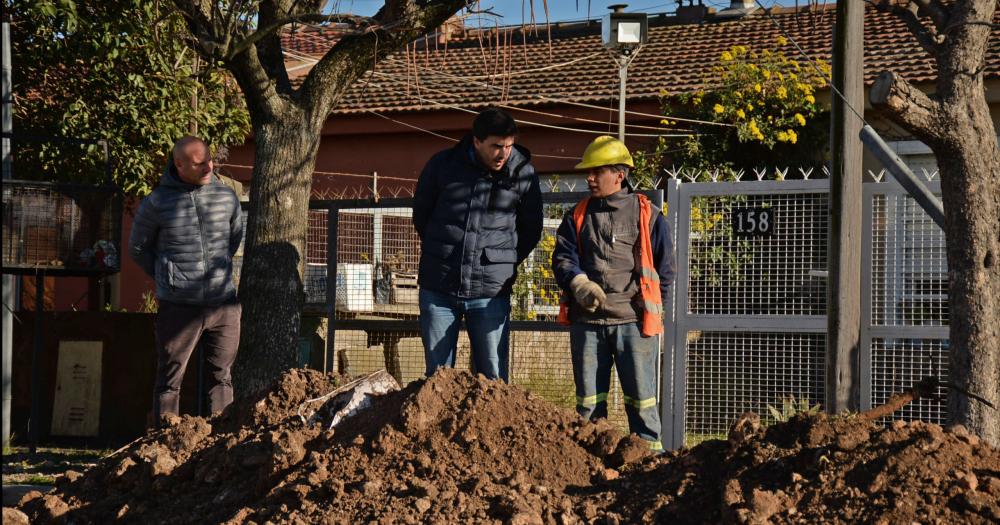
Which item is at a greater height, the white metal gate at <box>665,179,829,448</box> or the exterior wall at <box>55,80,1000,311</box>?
the exterior wall at <box>55,80,1000,311</box>

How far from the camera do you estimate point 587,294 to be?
578 cm

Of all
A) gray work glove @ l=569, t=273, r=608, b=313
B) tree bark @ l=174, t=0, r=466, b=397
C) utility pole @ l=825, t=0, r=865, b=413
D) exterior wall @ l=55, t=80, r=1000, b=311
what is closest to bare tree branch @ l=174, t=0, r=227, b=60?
tree bark @ l=174, t=0, r=466, b=397

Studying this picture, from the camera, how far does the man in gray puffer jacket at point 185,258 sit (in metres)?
6.69

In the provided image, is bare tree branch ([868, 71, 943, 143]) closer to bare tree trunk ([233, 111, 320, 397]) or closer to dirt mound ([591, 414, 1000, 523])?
dirt mound ([591, 414, 1000, 523])

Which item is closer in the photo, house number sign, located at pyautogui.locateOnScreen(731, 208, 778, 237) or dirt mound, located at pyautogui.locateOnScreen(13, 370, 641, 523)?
dirt mound, located at pyautogui.locateOnScreen(13, 370, 641, 523)

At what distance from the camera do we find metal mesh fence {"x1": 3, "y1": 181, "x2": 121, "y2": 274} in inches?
304

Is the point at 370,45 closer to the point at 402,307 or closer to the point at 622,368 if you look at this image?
the point at 402,307

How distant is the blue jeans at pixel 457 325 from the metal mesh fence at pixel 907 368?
107 inches

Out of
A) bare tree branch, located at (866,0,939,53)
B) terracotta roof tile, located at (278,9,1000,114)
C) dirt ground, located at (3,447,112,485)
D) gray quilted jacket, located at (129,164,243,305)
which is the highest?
terracotta roof tile, located at (278,9,1000,114)

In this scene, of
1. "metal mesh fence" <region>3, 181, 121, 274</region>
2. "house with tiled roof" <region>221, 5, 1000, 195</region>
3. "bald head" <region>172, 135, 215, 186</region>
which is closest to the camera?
"bald head" <region>172, 135, 215, 186</region>

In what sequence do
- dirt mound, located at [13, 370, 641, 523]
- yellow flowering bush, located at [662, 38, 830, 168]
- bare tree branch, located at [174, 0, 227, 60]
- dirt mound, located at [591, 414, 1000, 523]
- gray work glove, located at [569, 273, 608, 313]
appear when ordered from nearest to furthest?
dirt mound, located at [591, 414, 1000, 523], dirt mound, located at [13, 370, 641, 523], gray work glove, located at [569, 273, 608, 313], bare tree branch, located at [174, 0, 227, 60], yellow flowering bush, located at [662, 38, 830, 168]

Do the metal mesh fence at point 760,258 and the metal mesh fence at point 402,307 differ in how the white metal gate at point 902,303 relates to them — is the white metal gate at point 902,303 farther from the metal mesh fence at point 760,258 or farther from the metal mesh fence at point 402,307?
the metal mesh fence at point 402,307

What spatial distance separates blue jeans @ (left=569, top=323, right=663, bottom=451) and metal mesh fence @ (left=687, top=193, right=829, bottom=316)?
1.83 m

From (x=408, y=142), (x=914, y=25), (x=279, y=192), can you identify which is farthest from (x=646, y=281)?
(x=408, y=142)
